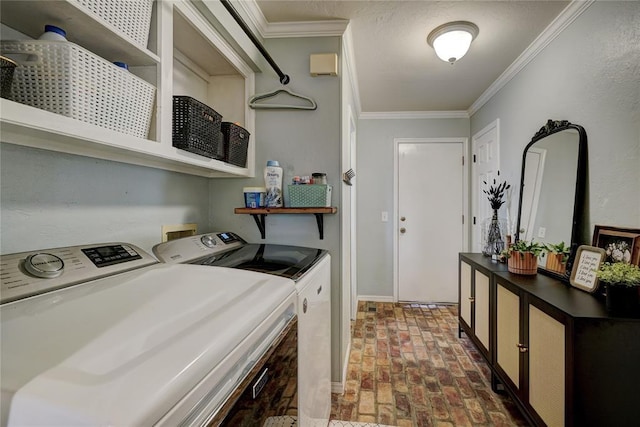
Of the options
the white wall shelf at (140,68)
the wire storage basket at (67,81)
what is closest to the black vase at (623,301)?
the white wall shelf at (140,68)

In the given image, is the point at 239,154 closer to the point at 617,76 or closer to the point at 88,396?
the point at 88,396

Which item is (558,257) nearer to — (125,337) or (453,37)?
(453,37)

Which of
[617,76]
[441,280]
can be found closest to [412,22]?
[617,76]

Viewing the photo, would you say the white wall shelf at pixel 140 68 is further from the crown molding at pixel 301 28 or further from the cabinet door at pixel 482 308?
the cabinet door at pixel 482 308

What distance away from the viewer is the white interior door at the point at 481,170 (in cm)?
284

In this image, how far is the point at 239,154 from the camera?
165 centimetres

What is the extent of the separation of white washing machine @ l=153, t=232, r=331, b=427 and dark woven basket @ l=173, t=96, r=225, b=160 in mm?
421

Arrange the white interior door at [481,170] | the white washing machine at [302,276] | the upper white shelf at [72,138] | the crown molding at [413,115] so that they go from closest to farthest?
the upper white shelf at [72,138], the white washing machine at [302,276], the white interior door at [481,170], the crown molding at [413,115]

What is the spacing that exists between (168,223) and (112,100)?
2.37 ft

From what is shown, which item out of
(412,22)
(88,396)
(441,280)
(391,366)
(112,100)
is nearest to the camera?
(88,396)

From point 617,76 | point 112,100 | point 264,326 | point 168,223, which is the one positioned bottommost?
point 264,326

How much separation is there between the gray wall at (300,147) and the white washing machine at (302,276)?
0.66 ft

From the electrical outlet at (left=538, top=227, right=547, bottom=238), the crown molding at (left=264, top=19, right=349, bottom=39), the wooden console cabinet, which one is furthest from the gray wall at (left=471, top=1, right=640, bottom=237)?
the crown molding at (left=264, top=19, right=349, bottom=39)

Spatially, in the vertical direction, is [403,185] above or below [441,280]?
above
